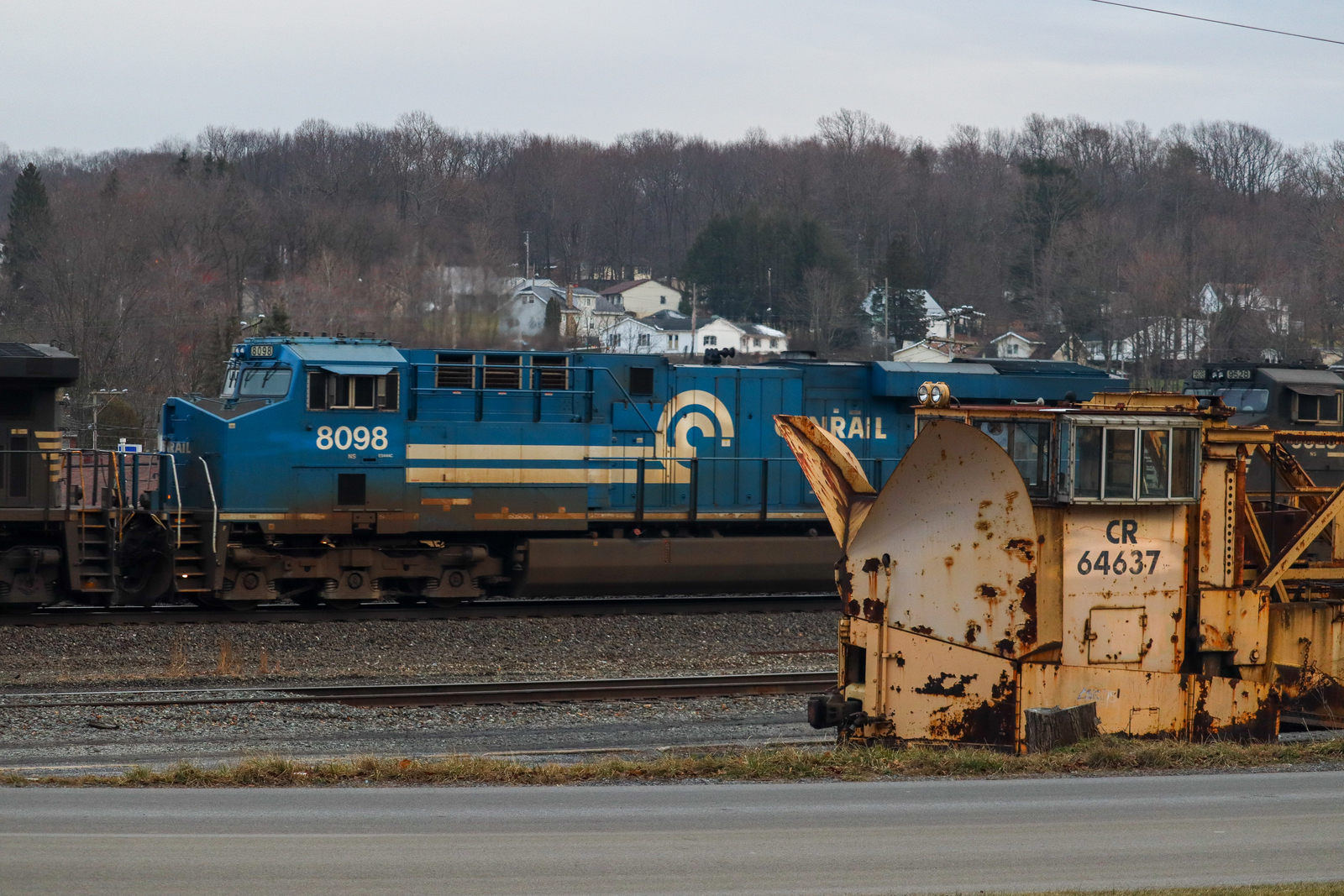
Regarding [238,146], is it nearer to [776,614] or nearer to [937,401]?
[776,614]

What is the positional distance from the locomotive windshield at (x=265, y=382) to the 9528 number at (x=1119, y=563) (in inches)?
432

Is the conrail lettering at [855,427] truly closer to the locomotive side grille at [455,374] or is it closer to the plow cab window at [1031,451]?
the locomotive side grille at [455,374]

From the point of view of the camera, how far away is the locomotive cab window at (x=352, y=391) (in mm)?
17438

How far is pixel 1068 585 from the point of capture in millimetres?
10023

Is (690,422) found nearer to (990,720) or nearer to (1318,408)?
(990,720)

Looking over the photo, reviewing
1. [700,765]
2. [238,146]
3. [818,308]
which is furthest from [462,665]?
[238,146]

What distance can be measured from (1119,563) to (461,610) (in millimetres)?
9973

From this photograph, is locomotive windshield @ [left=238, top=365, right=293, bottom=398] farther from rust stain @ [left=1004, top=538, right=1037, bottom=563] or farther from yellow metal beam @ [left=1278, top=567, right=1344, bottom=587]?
yellow metal beam @ [left=1278, top=567, right=1344, bottom=587]

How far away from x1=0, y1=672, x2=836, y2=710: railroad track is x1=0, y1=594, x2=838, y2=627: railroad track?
11.1 ft

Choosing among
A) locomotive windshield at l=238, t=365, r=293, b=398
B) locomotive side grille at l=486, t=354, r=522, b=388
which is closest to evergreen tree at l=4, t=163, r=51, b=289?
locomotive windshield at l=238, t=365, r=293, b=398

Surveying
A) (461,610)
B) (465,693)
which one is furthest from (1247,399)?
(465,693)

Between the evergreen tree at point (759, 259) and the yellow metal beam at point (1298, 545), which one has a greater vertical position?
the evergreen tree at point (759, 259)

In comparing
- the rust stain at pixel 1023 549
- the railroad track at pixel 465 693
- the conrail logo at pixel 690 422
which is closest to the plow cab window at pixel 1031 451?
the rust stain at pixel 1023 549

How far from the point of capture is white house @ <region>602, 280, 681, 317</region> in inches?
3836
